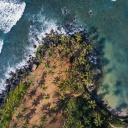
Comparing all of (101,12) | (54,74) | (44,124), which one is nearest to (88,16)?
(101,12)

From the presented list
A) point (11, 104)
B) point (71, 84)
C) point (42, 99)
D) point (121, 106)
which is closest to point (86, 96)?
point (71, 84)

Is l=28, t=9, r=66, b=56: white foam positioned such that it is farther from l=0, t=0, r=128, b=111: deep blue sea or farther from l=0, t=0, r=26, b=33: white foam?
l=0, t=0, r=26, b=33: white foam

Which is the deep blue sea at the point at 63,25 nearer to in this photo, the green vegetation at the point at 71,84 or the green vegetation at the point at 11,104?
the green vegetation at the point at 71,84

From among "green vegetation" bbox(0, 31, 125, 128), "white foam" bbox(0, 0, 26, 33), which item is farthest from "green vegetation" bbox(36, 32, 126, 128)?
"white foam" bbox(0, 0, 26, 33)

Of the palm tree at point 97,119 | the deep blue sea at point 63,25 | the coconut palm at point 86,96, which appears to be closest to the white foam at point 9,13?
the deep blue sea at point 63,25

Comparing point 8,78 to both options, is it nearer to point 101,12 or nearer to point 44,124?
point 44,124

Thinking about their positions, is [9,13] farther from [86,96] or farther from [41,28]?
[86,96]

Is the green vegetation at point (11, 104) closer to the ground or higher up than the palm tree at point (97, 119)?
higher up
